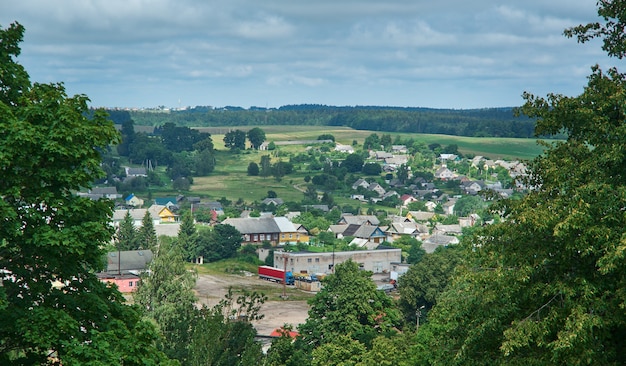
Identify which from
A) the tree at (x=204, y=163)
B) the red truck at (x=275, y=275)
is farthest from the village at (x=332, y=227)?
the tree at (x=204, y=163)

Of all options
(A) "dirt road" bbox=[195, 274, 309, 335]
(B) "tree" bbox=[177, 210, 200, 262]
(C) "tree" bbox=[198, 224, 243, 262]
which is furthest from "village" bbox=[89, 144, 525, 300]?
(A) "dirt road" bbox=[195, 274, 309, 335]

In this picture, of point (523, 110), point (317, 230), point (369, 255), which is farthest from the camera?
point (317, 230)

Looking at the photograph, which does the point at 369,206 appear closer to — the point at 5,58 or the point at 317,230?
the point at 317,230

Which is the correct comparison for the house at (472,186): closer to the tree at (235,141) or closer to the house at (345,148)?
the house at (345,148)

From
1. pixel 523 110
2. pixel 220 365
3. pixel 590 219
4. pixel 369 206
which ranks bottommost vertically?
pixel 369 206

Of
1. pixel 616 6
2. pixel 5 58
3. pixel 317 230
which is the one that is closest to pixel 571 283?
pixel 616 6

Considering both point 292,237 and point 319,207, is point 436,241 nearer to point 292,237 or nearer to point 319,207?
point 292,237
